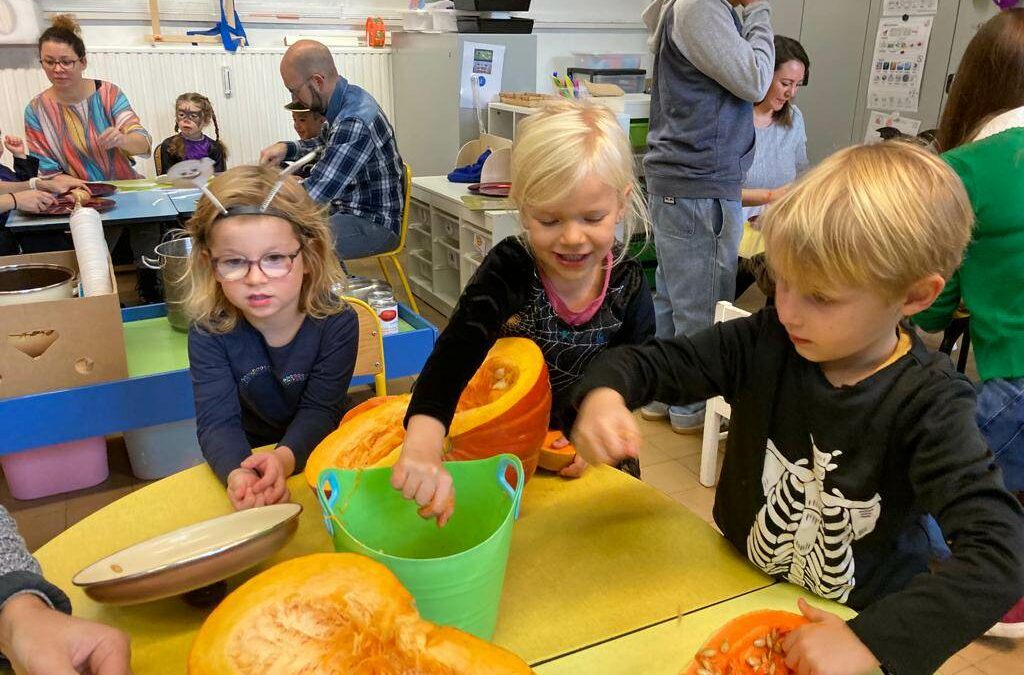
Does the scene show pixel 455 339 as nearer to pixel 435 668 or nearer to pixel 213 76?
pixel 435 668

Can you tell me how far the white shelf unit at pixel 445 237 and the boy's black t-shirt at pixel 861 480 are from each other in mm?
2115

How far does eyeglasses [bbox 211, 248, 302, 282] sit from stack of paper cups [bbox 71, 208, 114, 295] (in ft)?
2.43

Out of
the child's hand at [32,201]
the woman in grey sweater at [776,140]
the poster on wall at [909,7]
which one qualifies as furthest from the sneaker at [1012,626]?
the child's hand at [32,201]

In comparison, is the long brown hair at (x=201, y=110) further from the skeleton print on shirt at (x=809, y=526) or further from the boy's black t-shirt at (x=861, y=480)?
the skeleton print on shirt at (x=809, y=526)

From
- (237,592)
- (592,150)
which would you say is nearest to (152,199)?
(592,150)

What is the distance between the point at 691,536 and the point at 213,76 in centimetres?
424

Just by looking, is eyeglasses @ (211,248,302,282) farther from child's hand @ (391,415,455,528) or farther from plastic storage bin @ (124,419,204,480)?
plastic storage bin @ (124,419,204,480)

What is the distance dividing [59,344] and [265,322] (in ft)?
2.65

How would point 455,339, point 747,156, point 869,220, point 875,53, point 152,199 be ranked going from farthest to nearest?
1. point 875,53
2. point 152,199
3. point 747,156
4. point 455,339
5. point 869,220

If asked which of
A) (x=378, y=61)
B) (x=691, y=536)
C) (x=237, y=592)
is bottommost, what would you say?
(x=691, y=536)

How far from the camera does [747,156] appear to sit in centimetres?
228

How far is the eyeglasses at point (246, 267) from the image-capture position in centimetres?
122

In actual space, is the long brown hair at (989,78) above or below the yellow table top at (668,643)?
above

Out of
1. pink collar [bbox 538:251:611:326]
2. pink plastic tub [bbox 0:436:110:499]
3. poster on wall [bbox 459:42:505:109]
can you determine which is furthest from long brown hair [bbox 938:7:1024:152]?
poster on wall [bbox 459:42:505:109]
